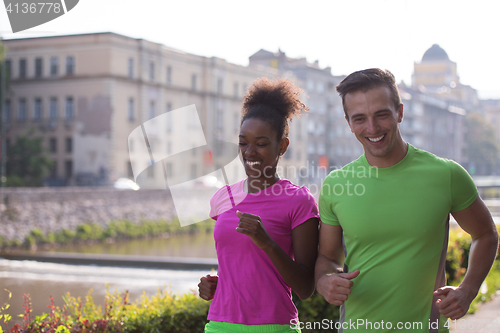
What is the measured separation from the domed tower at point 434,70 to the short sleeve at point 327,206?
11457cm

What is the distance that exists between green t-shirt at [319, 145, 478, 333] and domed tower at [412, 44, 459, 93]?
11457 cm

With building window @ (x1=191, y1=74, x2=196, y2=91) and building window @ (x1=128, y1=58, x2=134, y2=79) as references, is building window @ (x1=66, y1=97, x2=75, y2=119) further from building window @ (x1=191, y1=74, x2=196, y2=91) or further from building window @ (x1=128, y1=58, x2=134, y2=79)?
building window @ (x1=191, y1=74, x2=196, y2=91)

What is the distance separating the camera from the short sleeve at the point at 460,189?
2145 mm

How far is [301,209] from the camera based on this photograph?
2.29 metres

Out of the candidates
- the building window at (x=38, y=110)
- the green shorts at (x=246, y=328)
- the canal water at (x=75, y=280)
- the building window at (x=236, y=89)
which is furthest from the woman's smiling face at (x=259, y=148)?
the building window at (x=38, y=110)

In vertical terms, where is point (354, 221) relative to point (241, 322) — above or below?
above

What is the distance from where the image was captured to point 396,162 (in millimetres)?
2215

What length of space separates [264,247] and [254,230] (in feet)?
0.29

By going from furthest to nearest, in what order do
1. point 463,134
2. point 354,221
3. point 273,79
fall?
point 463,134 → point 273,79 → point 354,221

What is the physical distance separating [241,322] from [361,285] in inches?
20.6

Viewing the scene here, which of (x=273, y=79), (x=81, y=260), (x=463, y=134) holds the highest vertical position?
(x=463, y=134)

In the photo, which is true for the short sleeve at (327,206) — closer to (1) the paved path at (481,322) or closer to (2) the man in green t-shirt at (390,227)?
(2) the man in green t-shirt at (390,227)

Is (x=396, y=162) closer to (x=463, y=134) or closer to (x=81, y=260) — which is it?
(x=81, y=260)

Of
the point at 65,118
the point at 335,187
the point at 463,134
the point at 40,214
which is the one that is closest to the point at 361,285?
the point at 335,187
